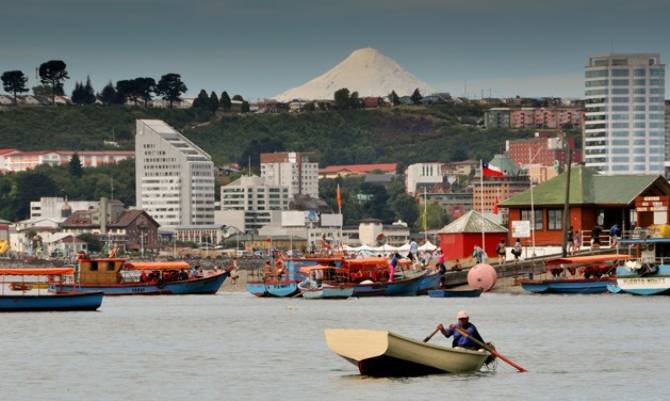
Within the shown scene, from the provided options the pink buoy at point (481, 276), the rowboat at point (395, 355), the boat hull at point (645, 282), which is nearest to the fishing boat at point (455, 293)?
the pink buoy at point (481, 276)

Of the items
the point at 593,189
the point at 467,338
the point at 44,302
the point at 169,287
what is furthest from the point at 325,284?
the point at 467,338

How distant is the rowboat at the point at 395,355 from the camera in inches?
2072

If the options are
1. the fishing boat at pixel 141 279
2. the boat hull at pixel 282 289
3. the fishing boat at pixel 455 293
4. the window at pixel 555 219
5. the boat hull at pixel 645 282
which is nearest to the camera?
the boat hull at pixel 645 282

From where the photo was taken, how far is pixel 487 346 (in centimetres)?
5494

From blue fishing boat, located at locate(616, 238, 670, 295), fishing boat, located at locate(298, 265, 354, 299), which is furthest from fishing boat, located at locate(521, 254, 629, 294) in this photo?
fishing boat, located at locate(298, 265, 354, 299)

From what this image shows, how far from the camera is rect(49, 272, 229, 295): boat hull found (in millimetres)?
119312

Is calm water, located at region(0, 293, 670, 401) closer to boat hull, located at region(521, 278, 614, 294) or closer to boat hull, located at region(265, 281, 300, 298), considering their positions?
boat hull, located at region(521, 278, 614, 294)

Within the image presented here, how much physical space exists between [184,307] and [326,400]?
53.5m

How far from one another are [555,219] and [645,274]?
1034 inches

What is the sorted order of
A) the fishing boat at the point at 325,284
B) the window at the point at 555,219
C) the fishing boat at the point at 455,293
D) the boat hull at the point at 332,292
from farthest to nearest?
the window at the point at 555,219, the fishing boat at the point at 325,284, the boat hull at the point at 332,292, the fishing boat at the point at 455,293

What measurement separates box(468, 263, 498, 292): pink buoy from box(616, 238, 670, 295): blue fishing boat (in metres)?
8.35

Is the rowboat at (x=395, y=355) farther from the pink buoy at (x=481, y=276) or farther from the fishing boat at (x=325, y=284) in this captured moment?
the fishing boat at (x=325, y=284)

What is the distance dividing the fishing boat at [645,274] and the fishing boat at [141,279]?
33374 mm

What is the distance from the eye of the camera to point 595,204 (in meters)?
122
